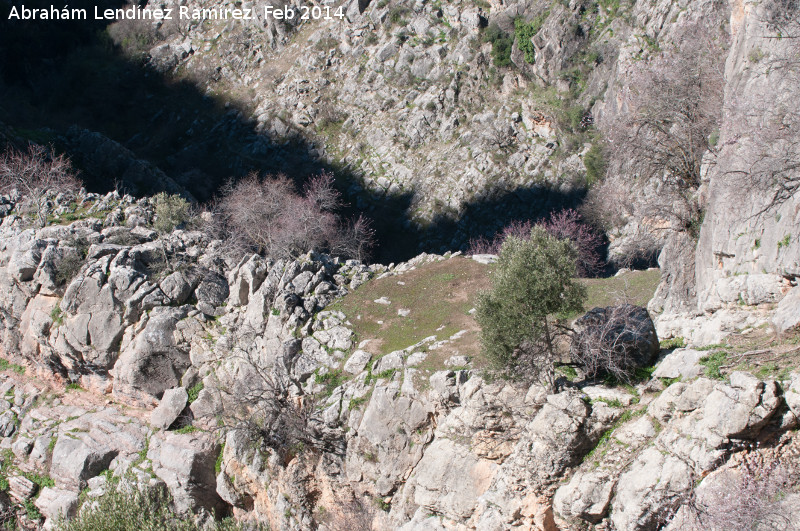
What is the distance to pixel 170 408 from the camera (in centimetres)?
2681

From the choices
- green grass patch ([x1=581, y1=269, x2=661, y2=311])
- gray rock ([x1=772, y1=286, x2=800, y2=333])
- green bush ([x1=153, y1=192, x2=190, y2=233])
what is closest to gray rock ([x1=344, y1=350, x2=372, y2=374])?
green grass patch ([x1=581, y1=269, x2=661, y2=311])

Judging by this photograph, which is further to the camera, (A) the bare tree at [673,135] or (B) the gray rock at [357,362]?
(B) the gray rock at [357,362]

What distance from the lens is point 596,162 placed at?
41625 mm

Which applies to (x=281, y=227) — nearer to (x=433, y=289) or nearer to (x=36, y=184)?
(x=433, y=289)

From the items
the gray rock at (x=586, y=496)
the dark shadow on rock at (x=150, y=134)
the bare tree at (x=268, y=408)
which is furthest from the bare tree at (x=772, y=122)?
the dark shadow on rock at (x=150, y=134)

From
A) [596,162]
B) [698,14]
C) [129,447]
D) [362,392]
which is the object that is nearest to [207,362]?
[129,447]

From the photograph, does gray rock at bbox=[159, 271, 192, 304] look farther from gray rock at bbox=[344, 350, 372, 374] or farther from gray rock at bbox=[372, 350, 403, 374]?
gray rock at bbox=[372, 350, 403, 374]

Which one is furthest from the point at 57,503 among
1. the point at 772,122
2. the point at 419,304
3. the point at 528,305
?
Result: the point at 772,122

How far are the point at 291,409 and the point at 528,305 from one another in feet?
36.9

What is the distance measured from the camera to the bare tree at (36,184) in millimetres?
34562

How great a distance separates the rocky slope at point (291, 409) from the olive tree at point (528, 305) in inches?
41.9

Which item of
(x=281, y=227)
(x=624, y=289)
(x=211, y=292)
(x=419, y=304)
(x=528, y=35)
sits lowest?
(x=211, y=292)

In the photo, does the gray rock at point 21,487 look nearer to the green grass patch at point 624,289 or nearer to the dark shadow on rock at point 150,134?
the dark shadow on rock at point 150,134

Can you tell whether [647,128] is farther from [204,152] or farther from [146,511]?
[204,152]
